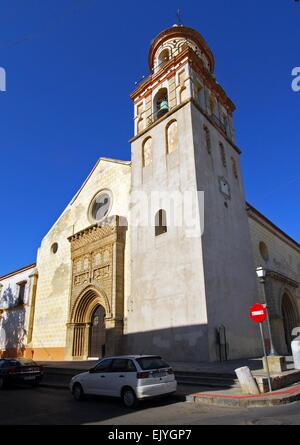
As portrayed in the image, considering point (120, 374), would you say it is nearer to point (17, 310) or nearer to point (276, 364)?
point (276, 364)

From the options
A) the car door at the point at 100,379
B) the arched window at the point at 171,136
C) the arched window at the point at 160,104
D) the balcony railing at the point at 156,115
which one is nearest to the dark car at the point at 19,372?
the car door at the point at 100,379

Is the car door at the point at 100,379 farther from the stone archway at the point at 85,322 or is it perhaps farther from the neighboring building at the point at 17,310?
the neighboring building at the point at 17,310

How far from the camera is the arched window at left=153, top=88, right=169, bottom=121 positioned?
19.2m

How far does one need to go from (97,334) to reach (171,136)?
37.5ft

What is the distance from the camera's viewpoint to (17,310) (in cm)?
2467

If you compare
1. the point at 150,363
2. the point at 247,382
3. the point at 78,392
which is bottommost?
the point at 78,392

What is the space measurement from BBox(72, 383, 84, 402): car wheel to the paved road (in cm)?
25

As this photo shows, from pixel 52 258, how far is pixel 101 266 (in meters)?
6.40

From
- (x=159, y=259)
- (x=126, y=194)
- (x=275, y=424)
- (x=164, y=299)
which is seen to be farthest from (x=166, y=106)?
(x=275, y=424)

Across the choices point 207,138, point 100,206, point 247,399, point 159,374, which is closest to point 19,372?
point 159,374

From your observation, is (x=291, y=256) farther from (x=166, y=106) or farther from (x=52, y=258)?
(x=52, y=258)

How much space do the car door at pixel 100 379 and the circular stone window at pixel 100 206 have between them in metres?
11.2

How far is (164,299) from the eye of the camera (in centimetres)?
1435

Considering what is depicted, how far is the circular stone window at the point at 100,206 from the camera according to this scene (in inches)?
781
